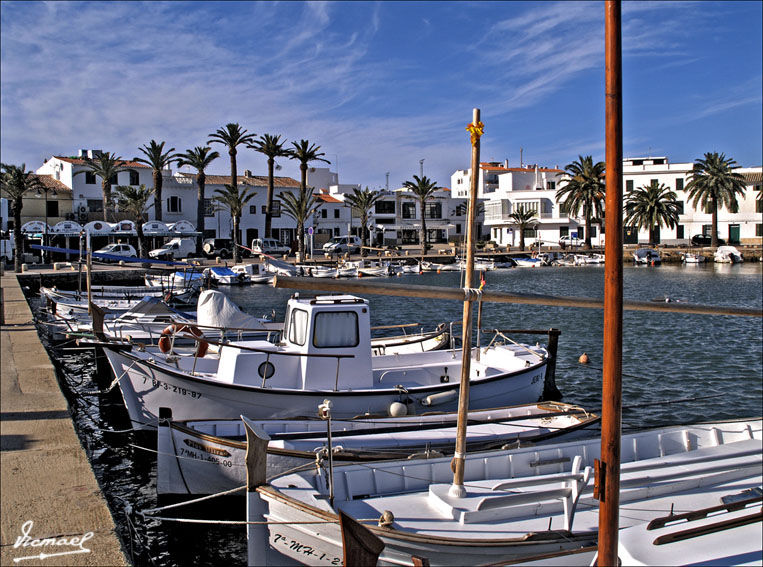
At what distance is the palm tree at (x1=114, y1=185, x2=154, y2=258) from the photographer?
2324 inches

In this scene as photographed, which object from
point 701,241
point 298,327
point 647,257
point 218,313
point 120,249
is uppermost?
point 701,241

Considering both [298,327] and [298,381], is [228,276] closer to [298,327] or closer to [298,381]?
[298,327]

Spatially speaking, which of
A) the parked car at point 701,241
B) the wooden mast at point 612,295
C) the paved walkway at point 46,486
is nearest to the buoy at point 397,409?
the paved walkway at point 46,486

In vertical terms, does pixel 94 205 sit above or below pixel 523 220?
above

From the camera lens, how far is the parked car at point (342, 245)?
75.6 m

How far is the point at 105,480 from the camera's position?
1360 centimetres

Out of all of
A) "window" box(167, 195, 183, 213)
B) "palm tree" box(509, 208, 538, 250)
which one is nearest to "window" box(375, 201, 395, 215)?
"palm tree" box(509, 208, 538, 250)

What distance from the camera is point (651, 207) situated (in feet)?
269

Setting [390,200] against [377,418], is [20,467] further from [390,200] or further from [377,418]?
[390,200]

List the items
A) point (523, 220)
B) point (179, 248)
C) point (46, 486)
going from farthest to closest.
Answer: point (523, 220) → point (179, 248) → point (46, 486)

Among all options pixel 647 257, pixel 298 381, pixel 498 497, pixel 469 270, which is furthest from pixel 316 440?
pixel 647 257

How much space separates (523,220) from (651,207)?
51.9 feet

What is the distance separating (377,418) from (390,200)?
79.4 meters

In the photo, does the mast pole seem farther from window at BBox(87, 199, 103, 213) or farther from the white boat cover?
window at BBox(87, 199, 103, 213)
